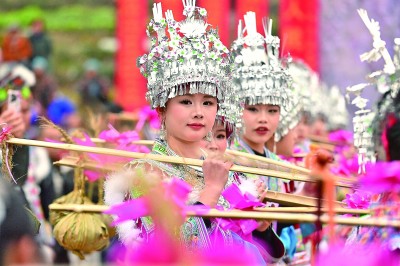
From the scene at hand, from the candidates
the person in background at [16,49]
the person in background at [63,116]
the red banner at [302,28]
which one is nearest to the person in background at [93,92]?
the person in background at [16,49]

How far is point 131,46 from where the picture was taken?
64.2 feet

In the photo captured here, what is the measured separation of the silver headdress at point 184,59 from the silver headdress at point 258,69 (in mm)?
1119

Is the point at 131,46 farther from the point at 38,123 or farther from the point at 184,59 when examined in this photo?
the point at 184,59

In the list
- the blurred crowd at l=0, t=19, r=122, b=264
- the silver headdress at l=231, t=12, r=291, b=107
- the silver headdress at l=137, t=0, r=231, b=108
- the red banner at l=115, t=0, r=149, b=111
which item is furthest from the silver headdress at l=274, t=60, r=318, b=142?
the red banner at l=115, t=0, r=149, b=111

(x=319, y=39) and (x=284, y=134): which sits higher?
(x=319, y=39)

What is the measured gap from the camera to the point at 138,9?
1950cm

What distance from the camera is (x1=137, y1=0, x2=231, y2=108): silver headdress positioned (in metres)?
5.33

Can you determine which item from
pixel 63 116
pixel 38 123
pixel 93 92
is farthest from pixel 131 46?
pixel 38 123

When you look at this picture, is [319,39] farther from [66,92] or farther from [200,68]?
[200,68]

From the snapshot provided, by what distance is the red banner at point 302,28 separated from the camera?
66.3ft

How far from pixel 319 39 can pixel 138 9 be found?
336cm

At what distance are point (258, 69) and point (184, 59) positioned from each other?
1532mm

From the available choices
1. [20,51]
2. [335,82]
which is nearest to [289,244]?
[20,51]

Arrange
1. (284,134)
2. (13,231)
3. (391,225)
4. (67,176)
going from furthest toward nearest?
(67,176)
(284,134)
(391,225)
(13,231)
